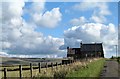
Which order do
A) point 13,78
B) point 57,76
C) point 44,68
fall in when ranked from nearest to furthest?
point 13,78, point 57,76, point 44,68

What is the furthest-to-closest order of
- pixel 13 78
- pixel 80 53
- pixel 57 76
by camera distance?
1. pixel 80 53
2. pixel 57 76
3. pixel 13 78

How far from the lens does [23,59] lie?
1142 inches

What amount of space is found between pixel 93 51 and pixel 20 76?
11885 centimetres

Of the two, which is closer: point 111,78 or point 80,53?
point 111,78

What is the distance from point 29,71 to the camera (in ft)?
57.5

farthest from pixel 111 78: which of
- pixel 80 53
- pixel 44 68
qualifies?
pixel 80 53

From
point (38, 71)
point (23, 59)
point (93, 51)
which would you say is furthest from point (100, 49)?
point (38, 71)

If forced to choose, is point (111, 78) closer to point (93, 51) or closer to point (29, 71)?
point (29, 71)

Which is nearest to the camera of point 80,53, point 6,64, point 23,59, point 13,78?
point 13,78

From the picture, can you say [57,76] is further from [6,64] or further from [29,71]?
[6,64]

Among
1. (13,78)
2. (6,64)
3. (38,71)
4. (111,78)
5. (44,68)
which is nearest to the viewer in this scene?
(13,78)

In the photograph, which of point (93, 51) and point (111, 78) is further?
point (93, 51)

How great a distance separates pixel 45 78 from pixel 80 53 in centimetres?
11702

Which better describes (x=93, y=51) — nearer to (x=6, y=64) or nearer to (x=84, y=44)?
(x=84, y=44)
